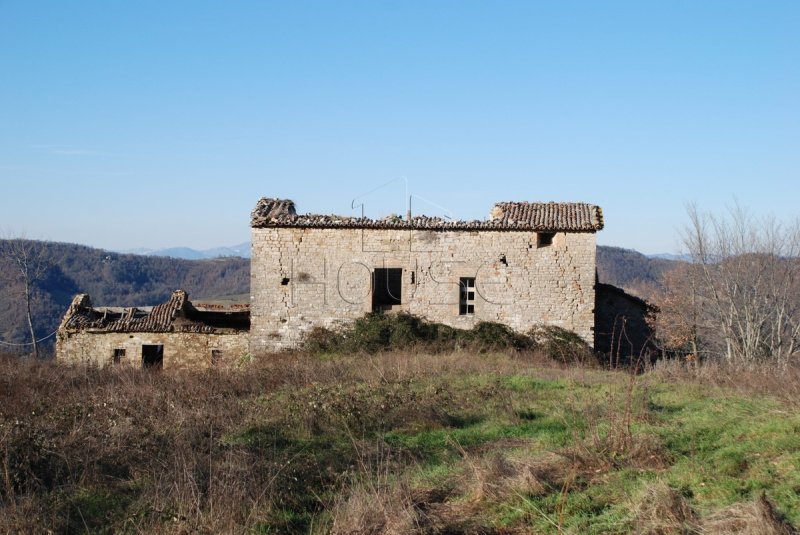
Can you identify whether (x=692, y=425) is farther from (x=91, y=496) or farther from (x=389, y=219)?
(x=389, y=219)

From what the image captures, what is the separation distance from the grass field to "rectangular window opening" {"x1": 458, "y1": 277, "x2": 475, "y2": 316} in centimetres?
819

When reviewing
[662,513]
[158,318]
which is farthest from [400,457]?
[158,318]

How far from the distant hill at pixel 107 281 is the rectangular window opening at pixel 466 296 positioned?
99.7 feet

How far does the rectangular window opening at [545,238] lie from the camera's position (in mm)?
19781

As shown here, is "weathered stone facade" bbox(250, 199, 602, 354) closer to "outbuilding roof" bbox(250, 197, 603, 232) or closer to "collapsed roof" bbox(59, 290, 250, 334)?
"outbuilding roof" bbox(250, 197, 603, 232)

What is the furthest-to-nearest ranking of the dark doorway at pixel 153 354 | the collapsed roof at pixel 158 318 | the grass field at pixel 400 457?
the dark doorway at pixel 153 354 < the collapsed roof at pixel 158 318 < the grass field at pixel 400 457

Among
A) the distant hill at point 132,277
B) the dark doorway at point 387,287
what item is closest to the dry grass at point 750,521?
the dark doorway at point 387,287

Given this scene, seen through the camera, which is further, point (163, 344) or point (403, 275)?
point (163, 344)

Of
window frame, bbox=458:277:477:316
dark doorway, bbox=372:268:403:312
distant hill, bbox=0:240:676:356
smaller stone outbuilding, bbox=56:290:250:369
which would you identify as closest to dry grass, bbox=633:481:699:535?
window frame, bbox=458:277:477:316

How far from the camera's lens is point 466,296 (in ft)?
66.0

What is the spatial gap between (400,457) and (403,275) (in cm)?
1265

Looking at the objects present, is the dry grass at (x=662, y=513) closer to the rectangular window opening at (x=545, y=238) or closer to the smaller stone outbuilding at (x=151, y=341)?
the rectangular window opening at (x=545, y=238)

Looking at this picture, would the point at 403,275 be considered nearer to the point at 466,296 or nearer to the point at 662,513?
the point at 466,296

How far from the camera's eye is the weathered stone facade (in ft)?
64.9
